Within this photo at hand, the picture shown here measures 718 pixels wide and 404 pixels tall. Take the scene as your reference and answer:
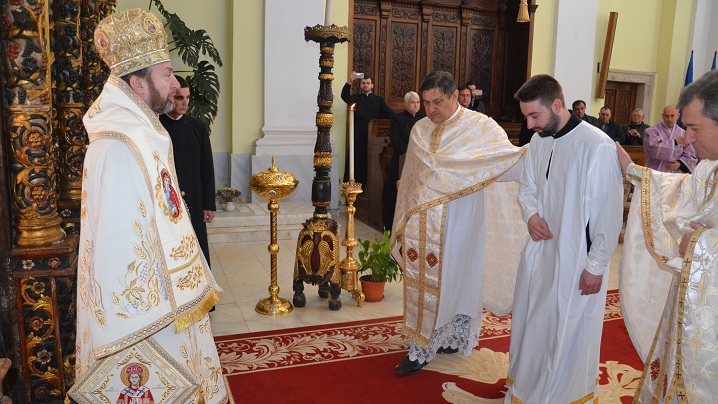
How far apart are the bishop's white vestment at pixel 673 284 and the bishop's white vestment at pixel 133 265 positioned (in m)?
1.79

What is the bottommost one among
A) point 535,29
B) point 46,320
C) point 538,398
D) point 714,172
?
point 538,398

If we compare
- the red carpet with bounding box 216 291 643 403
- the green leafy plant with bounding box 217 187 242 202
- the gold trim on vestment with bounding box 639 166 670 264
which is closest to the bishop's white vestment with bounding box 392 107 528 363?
the red carpet with bounding box 216 291 643 403

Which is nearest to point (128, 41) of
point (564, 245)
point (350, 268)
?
point (564, 245)

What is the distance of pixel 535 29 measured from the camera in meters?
10.9

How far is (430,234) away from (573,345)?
112cm

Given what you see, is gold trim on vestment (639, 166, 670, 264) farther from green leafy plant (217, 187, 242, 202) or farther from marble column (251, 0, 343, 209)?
marble column (251, 0, 343, 209)

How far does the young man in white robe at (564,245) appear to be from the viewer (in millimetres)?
2812

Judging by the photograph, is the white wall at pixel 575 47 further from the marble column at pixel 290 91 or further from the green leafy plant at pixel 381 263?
the green leafy plant at pixel 381 263

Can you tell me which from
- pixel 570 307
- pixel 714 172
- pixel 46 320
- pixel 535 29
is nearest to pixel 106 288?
pixel 46 320

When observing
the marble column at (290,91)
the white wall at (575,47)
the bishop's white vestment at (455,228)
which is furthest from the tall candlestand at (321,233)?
the white wall at (575,47)

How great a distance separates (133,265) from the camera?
200cm

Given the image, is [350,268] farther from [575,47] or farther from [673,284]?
[575,47]

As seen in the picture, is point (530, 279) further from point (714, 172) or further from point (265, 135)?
point (265, 135)

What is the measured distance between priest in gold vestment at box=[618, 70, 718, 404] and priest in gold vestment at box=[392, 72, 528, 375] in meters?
0.90
